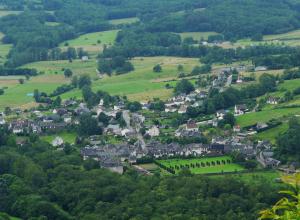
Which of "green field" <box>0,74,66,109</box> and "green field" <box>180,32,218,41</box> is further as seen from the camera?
"green field" <box>180,32,218,41</box>

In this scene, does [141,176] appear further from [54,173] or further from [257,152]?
[257,152]

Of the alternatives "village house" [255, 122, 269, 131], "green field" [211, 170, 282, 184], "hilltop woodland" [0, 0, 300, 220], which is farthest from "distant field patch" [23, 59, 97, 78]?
"green field" [211, 170, 282, 184]

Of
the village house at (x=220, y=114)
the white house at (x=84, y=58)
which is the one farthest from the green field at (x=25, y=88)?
the village house at (x=220, y=114)

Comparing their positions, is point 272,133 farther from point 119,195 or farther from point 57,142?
point 119,195

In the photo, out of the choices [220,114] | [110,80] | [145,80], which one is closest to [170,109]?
[220,114]

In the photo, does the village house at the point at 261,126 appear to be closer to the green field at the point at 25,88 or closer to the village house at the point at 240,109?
the village house at the point at 240,109

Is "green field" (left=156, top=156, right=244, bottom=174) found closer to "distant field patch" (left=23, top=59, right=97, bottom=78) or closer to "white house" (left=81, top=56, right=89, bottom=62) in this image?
"distant field patch" (left=23, top=59, right=97, bottom=78)
